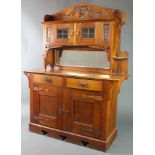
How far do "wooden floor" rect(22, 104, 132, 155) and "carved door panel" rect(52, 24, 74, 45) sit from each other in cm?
132

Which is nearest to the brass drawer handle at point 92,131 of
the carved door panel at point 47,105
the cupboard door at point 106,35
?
the carved door panel at point 47,105

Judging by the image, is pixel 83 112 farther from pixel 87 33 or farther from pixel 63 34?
pixel 63 34

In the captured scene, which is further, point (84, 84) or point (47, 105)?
point (47, 105)

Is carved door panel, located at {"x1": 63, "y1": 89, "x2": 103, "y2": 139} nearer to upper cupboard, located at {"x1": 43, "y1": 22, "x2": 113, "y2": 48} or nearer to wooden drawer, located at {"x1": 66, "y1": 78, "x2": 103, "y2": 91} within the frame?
wooden drawer, located at {"x1": 66, "y1": 78, "x2": 103, "y2": 91}

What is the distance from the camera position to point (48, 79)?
282 cm

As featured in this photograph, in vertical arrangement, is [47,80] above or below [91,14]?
below

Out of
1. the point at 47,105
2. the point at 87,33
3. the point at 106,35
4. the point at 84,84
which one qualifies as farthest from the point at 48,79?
the point at 106,35

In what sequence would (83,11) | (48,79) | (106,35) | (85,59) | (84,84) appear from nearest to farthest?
(84,84) < (106,35) < (48,79) < (83,11) < (85,59)

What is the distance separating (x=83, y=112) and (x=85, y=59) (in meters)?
0.84

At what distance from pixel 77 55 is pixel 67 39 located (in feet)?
1.04

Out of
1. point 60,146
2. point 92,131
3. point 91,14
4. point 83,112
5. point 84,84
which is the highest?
point 91,14

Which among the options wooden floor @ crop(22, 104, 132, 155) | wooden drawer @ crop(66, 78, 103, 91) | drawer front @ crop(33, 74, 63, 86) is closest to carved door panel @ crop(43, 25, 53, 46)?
drawer front @ crop(33, 74, 63, 86)

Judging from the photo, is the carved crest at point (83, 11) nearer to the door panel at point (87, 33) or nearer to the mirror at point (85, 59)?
the door panel at point (87, 33)

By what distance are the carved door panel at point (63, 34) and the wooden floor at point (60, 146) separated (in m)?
1.32
